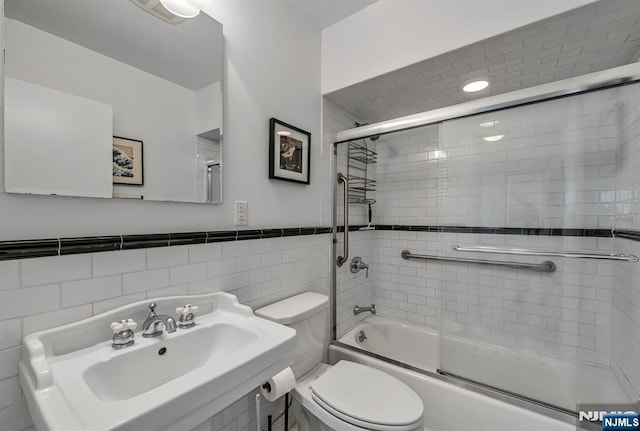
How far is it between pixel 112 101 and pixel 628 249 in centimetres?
253

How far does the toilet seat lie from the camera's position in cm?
107

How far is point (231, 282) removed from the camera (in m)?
1.29

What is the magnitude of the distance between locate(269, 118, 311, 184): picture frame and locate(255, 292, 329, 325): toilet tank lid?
716 millimetres

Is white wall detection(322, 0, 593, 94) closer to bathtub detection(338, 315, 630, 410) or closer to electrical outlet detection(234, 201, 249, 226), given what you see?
electrical outlet detection(234, 201, 249, 226)

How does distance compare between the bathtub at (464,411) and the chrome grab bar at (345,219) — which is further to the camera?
the chrome grab bar at (345,219)

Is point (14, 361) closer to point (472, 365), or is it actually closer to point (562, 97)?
point (472, 365)

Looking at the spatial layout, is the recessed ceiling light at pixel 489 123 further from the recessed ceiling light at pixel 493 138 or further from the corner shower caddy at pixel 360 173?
the corner shower caddy at pixel 360 173

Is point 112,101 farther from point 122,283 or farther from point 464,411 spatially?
point 464,411

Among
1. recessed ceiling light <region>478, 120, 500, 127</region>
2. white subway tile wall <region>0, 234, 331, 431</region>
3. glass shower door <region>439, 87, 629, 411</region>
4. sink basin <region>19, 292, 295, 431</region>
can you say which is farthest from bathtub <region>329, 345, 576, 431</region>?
recessed ceiling light <region>478, 120, 500, 127</region>

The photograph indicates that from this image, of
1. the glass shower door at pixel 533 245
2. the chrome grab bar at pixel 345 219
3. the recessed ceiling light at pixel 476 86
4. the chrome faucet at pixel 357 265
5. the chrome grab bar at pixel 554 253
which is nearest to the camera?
the chrome grab bar at pixel 554 253

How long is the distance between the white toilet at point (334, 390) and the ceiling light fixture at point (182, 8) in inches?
55.1

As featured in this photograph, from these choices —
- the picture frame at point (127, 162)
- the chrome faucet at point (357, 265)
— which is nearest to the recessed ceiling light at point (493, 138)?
the chrome faucet at point (357, 265)

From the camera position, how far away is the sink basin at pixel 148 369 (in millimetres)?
561

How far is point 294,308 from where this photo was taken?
1.41 m
